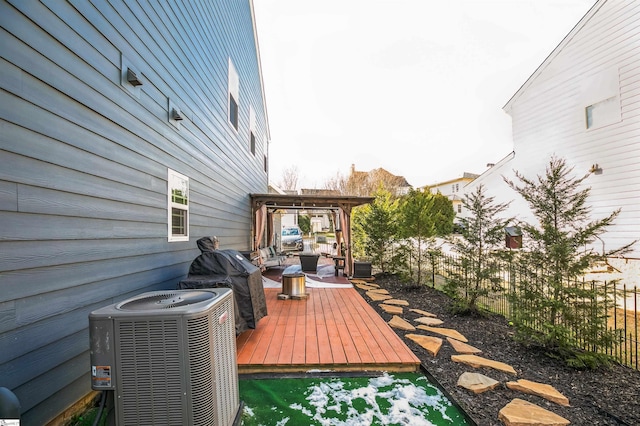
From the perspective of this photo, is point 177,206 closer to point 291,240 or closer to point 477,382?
point 477,382

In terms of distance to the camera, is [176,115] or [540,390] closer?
[540,390]

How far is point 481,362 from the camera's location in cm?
317

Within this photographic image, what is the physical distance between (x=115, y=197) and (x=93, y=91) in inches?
31.9

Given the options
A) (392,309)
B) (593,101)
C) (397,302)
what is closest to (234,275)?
(392,309)

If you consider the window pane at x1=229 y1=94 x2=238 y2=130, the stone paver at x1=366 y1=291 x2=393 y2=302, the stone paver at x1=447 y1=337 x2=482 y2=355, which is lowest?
the stone paver at x1=366 y1=291 x2=393 y2=302

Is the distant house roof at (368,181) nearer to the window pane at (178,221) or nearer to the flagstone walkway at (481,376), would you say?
the flagstone walkway at (481,376)

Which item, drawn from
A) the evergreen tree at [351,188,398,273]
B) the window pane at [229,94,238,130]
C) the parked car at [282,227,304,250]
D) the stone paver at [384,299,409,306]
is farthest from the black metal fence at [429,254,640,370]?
the parked car at [282,227,304,250]

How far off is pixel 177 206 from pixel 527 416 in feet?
13.0

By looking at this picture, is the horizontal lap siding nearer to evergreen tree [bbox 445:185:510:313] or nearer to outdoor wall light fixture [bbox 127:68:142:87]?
outdoor wall light fixture [bbox 127:68:142:87]

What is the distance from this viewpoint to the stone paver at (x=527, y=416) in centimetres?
215

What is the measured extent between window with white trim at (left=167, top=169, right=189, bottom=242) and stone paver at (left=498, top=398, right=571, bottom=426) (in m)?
3.59

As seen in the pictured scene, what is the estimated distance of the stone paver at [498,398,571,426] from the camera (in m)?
2.15

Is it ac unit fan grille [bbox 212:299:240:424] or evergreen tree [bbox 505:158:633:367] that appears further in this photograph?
evergreen tree [bbox 505:158:633:367]

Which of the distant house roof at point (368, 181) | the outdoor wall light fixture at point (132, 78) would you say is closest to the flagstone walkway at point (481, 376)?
the outdoor wall light fixture at point (132, 78)
